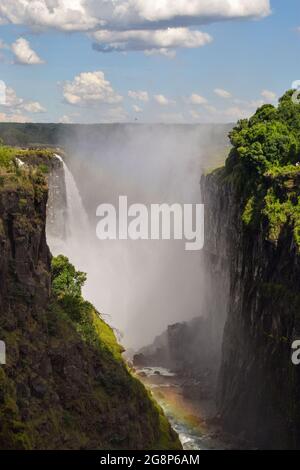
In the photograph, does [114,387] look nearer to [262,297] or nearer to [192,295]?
[262,297]

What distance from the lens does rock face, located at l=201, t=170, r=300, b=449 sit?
6234cm

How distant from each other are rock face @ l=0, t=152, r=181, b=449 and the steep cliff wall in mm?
19002

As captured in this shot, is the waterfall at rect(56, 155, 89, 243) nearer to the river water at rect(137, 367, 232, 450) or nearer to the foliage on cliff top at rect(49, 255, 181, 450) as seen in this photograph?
the river water at rect(137, 367, 232, 450)

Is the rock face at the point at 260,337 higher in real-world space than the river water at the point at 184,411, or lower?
higher

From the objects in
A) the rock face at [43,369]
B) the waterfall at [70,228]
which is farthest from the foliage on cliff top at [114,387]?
the waterfall at [70,228]

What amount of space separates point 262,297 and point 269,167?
Result: 16213 millimetres

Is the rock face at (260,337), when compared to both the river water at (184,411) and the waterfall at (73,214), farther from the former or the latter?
the waterfall at (73,214)

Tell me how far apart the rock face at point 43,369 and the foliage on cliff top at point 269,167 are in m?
25.7

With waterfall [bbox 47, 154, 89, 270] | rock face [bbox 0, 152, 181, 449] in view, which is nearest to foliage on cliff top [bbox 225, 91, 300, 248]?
rock face [bbox 0, 152, 181, 449]

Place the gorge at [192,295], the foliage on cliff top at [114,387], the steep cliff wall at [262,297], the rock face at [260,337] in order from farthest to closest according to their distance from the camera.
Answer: the steep cliff wall at [262,297]
the rock face at [260,337]
the foliage on cliff top at [114,387]
the gorge at [192,295]

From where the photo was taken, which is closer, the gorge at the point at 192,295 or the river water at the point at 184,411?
the gorge at the point at 192,295

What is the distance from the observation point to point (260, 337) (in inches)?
2702

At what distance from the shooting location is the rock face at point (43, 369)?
1467 inches
